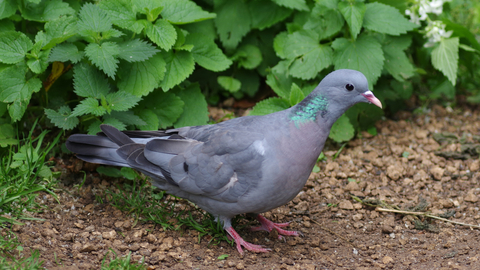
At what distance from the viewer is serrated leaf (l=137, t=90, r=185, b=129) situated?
438cm

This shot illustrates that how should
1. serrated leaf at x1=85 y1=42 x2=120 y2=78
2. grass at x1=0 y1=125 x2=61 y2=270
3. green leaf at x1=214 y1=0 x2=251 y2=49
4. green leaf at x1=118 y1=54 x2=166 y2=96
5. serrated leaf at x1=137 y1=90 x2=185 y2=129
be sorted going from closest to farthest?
1. grass at x1=0 y1=125 x2=61 y2=270
2. serrated leaf at x1=85 y1=42 x2=120 y2=78
3. green leaf at x1=118 y1=54 x2=166 y2=96
4. serrated leaf at x1=137 y1=90 x2=185 y2=129
5. green leaf at x1=214 y1=0 x2=251 y2=49

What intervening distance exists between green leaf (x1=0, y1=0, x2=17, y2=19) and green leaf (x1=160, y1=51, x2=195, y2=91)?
1283mm

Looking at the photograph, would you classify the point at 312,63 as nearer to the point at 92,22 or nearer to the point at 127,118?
the point at 127,118

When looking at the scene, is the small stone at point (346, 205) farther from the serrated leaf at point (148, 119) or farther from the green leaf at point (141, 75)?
the green leaf at point (141, 75)

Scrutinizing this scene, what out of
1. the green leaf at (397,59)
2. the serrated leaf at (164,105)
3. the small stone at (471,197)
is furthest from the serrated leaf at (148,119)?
the small stone at (471,197)

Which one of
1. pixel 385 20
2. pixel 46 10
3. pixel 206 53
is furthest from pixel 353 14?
pixel 46 10

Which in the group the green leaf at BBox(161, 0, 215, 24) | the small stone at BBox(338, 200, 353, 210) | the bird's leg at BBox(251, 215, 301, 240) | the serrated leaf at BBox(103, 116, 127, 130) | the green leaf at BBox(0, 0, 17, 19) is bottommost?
the small stone at BBox(338, 200, 353, 210)

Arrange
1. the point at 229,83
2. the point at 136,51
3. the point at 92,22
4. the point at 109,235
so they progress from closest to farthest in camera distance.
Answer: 1. the point at 109,235
2. the point at 92,22
3. the point at 136,51
4. the point at 229,83

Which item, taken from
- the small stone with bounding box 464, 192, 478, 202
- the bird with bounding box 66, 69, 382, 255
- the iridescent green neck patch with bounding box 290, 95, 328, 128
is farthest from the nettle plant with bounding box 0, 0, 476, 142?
the small stone with bounding box 464, 192, 478, 202

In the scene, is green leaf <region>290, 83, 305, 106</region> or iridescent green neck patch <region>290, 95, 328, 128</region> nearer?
iridescent green neck patch <region>290, 95, 328, 128</region>

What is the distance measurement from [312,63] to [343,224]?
5.14ft

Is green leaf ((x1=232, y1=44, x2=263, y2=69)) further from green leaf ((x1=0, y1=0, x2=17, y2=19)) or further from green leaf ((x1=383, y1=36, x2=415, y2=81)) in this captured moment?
green leaf ((x1=0, y1=0, x2=17, y2=19))

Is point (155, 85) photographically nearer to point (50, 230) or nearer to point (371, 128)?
point (50, 230)

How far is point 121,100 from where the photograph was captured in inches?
150
